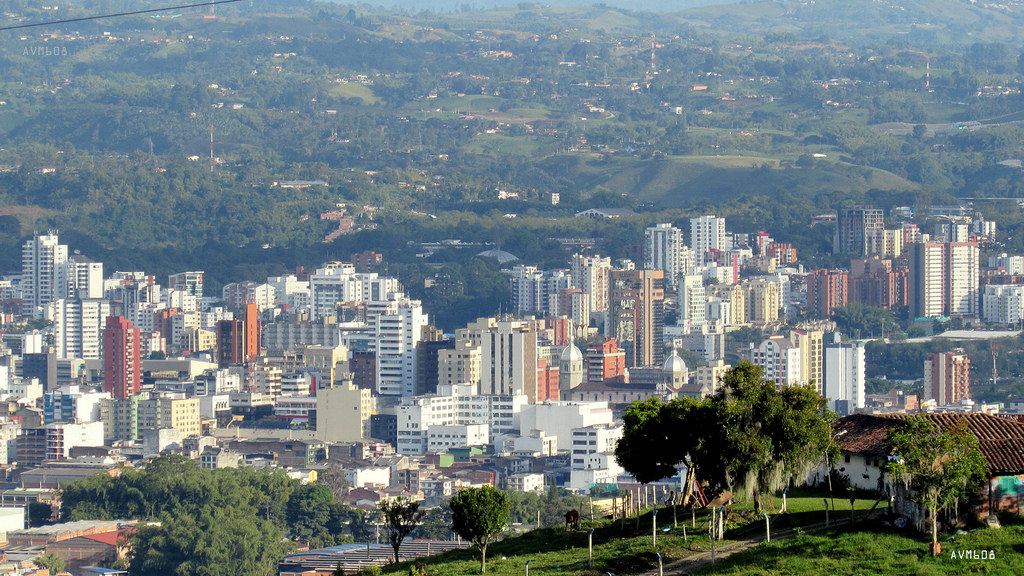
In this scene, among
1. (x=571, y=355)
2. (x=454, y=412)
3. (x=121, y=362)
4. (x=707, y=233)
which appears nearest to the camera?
(x=454, y=412)

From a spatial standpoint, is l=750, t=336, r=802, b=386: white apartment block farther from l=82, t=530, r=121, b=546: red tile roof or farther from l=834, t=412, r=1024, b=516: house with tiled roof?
l=834, t=412, r=1024, b=516: house with tiled roof

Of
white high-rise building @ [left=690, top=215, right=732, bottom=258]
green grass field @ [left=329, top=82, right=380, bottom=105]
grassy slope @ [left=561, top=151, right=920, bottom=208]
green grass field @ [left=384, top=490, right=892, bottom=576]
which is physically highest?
green grass field @ [left=329, top=82, right=380, bottom=105]

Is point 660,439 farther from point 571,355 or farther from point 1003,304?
point 1003,304

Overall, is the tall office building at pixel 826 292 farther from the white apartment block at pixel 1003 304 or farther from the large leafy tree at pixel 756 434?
the large leafy tree at pixel 756 434

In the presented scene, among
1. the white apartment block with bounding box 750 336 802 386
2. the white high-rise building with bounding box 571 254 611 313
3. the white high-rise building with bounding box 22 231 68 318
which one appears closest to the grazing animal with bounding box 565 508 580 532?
the white apartment block with bounding box 750 336 802 386

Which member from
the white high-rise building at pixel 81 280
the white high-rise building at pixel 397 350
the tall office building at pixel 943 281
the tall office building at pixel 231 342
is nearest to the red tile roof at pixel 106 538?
the white high-rise building at pixel 397 350

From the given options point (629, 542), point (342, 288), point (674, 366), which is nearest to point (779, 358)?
point (674, 366)
